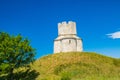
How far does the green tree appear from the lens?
60.0m

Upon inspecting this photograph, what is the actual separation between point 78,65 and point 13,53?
2359 cm

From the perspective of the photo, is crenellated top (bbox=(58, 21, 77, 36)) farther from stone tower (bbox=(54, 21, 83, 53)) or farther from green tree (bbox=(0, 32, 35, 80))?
green tree (bbox=(0, 32, 35, 80))

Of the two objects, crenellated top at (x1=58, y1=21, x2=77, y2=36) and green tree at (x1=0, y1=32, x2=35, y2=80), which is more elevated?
crenellated top at (x1=58, y1=21, x2=77, y2=36)

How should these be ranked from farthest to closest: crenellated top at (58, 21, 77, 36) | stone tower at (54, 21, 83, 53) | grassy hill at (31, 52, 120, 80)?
crenellated top at (58, 21, 77, 36) → stone tower at (54, 21, 83, 53) → grassy hill at (31, 52, 120, 80)

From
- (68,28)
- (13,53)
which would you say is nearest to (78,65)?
(13,53)

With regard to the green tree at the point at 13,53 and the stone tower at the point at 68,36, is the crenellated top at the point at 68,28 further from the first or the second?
the green tree at the point at 13,53

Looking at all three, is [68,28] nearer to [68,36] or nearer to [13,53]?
[68,36]

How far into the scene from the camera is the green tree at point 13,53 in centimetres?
5997

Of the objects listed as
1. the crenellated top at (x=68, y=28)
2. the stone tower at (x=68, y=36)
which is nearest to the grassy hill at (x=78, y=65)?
the stone tower at (x=68, y=36)

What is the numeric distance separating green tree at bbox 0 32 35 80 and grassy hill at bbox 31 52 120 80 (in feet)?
31.3

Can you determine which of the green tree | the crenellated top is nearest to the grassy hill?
the green tree

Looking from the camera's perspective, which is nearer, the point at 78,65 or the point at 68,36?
the point at 78,65

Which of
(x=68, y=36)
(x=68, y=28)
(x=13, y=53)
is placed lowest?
(x=13, y=53)

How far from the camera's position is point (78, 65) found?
3167 inches
